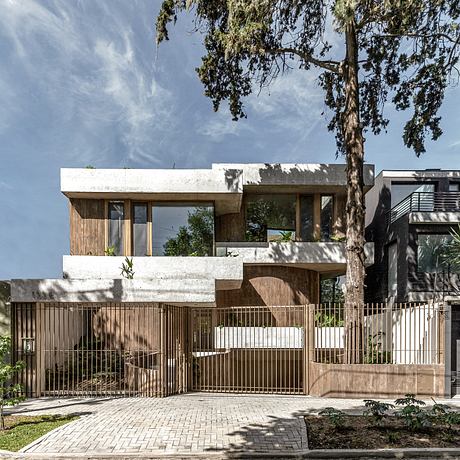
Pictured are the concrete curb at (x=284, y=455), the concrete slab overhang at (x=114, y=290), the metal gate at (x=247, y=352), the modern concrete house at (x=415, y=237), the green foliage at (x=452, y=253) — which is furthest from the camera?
the modern concrete house at (x=415, y=237)

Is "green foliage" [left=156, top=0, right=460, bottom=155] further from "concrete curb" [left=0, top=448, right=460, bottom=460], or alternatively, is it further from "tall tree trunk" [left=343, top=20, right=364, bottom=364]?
"concrete curb" [left=0, top=448, right=460, bottom=460]

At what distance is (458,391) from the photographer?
10.6 meters

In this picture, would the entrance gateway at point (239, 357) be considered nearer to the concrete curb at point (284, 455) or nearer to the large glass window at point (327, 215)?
the concrete curb at point (284, 455)

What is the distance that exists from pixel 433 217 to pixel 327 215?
4821 millimetres

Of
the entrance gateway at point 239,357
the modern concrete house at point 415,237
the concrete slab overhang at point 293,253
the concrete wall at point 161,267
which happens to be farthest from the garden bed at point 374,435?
the modern concrete house at point 415,237

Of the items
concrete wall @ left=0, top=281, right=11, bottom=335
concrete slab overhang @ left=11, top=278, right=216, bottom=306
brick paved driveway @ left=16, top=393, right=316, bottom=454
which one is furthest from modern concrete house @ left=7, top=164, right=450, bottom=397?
brick paved driveway @ left=16, top=393, right=316, bottom=454

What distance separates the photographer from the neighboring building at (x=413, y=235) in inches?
683

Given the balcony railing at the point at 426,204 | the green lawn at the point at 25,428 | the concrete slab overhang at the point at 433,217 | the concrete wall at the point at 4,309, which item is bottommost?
the green lawn at the point at 25,428

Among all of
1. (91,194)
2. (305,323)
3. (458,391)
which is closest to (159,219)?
(91,194)

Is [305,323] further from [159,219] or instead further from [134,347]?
[159,219]

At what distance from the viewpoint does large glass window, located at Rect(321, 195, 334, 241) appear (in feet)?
57.8

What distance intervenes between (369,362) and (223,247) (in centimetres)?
729

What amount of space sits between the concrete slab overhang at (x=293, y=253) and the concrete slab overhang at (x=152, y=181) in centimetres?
234

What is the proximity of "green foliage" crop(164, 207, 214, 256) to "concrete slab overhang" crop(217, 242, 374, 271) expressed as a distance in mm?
738
